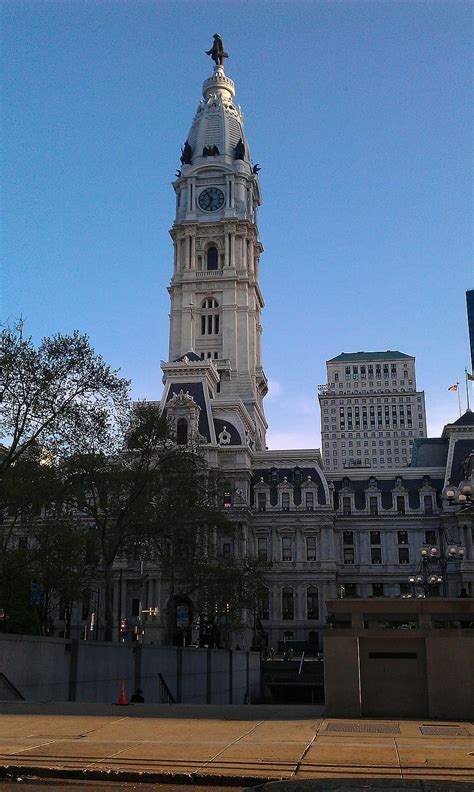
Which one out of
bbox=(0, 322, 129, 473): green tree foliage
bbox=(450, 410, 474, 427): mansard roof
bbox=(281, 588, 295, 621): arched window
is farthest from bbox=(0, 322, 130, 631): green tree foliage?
bbox=(450, 410, 474, 427): mansard roof

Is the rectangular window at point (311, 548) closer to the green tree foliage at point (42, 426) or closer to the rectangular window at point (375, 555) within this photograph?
the rectangular window at point (375, 555)

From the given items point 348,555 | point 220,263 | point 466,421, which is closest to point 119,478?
point 348,555

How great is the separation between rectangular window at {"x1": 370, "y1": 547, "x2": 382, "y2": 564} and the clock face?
206 feet

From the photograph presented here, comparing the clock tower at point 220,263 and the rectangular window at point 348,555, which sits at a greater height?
the clock tower at point 220,263

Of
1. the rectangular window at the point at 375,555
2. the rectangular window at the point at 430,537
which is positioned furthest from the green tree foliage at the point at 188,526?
the rectangular window at the point at 430,537

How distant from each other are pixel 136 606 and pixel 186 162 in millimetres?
78427

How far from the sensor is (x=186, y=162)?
136750 mm

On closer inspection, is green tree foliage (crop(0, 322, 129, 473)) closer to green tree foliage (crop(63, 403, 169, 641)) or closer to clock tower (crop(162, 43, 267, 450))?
green tree foliage (crop(63, 403, 169, 641))

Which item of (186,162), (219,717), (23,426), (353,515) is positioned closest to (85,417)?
(23,426)

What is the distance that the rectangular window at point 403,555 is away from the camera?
94750 mm

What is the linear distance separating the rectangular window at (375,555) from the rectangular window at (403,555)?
225 centimetres

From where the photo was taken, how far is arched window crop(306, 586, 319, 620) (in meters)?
90.5

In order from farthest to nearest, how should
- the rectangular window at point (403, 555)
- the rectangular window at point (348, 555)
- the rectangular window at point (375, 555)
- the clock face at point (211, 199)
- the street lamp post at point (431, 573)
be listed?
the clock face at point (211, 199)
the rectangular window at point (348, 555)
the rectangular window at point (375, 555)
the rectangular window at point (403, 555)
the street lamp post at point (431, 573)

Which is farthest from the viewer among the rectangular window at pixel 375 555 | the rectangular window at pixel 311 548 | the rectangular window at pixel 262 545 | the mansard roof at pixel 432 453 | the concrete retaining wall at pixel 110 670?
the mansard roof at pixel 432 453
